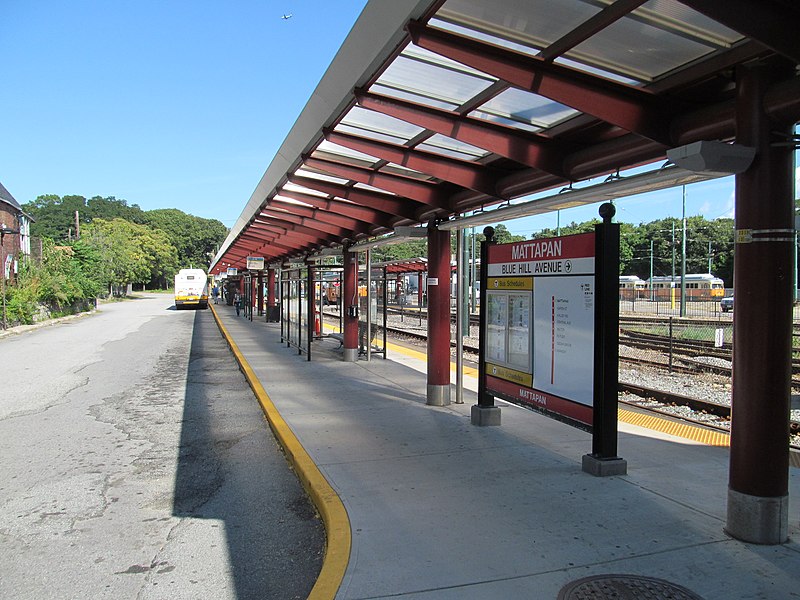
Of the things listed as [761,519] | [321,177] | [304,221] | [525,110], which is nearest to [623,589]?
[761,519]

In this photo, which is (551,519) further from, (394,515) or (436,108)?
(436,108)

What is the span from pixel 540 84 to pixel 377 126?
2.32 meters

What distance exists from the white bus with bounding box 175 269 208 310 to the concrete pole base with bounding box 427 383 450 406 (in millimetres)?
37924

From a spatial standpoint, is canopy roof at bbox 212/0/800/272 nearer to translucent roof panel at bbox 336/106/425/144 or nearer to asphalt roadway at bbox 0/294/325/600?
translucent roof panel at bbox 336/106/425/144

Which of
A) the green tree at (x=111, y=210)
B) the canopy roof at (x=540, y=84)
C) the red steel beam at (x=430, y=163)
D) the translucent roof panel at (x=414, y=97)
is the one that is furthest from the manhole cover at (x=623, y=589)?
the green tree at (x=111, y=210)

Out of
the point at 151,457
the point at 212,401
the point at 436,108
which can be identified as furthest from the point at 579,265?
the point at 212,401

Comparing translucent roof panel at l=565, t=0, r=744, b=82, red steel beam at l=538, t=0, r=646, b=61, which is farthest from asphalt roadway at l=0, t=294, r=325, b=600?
translucent roof panel at l=565, t=0, r=744, b=82

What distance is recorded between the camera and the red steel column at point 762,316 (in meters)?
3.84

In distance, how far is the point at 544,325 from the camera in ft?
20.0

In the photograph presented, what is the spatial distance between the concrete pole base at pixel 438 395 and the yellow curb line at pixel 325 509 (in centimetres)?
217

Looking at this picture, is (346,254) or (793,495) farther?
(346,254)

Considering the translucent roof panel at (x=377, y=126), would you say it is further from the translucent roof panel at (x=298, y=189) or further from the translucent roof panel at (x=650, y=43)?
the translucent roof panel at (x=298, y=189)

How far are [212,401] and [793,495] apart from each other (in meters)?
8.08

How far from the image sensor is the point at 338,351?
1612 centimetres
